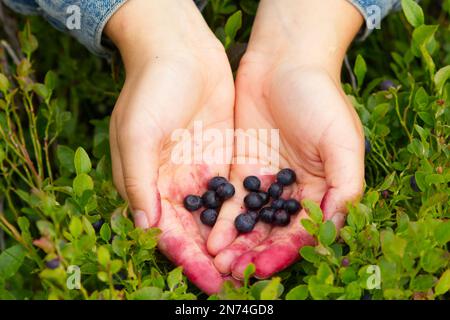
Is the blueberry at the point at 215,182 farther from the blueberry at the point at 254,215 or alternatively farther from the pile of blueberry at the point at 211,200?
the blueberry at the point at 254,215

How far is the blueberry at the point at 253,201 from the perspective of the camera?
168cm

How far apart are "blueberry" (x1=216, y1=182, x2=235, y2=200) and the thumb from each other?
0.58 feet

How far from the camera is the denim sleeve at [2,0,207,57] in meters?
1.92

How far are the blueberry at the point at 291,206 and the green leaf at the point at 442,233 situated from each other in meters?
0.43

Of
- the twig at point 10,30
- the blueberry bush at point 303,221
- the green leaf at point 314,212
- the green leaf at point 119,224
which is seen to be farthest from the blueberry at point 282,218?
the twig at point 10,30

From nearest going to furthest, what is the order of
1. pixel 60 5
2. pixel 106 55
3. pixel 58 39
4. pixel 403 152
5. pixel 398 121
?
pixel 403 152 → pixel 398 121 → pixel 60 5 → pixel 106 55 → pixel 58 39

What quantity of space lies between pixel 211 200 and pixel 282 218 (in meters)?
0.18

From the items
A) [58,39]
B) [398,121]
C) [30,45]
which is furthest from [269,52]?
[58,39]

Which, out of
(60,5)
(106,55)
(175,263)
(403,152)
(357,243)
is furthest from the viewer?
(106,55)

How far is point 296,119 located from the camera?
1694mm

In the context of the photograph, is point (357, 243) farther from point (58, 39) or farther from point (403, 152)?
point (58, 39)

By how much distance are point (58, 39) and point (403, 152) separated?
1374mm

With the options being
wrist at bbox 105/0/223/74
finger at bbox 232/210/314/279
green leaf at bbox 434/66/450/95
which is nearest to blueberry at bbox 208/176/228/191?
finger at bbox 232/210/314/279

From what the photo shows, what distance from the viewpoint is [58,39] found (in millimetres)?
2537
